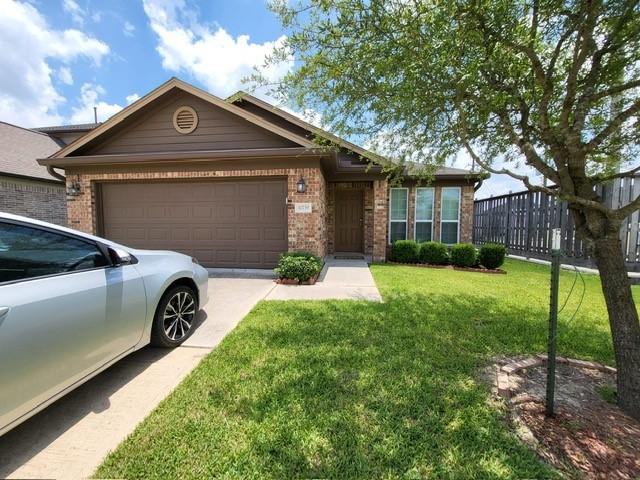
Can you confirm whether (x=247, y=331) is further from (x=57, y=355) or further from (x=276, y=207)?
(x=276, y=207)

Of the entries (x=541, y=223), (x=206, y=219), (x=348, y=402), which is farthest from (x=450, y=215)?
(x=348, y=402)

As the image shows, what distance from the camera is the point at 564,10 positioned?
2498mm

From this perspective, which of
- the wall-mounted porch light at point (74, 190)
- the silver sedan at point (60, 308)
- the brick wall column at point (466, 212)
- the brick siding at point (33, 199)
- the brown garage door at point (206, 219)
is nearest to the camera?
the silver sedan at point (60, 308)

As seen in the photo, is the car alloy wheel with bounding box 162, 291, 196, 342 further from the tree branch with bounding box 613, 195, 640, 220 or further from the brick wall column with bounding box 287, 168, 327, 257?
the tree branch with bounding box 613, 195, 640, 220

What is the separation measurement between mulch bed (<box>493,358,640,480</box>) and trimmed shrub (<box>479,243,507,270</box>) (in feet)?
20.6

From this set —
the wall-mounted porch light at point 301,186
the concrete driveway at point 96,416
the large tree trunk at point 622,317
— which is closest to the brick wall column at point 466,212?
the wall-mounted porch light at point 301,186

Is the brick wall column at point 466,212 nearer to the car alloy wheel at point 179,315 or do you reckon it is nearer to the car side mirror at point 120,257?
the car alloy wheel at point 179,315

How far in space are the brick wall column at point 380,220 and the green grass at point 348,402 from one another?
534 cm

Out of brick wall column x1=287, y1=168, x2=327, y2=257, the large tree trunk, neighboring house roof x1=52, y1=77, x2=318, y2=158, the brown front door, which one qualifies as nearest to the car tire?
brick wall column x1=287, y1=168, x2=327, y2=257

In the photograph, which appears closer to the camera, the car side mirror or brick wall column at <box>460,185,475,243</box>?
the car side mirror

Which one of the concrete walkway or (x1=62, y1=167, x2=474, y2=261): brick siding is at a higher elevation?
(x1=62, y1=167, x2=474, y2=261): brick siding

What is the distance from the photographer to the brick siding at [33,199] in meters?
10.2

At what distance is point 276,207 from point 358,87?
4556mm

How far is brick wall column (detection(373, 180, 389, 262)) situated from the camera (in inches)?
376
